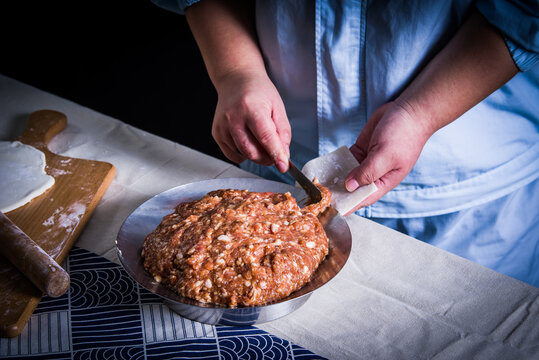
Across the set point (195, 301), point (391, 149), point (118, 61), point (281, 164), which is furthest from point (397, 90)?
point (118, 61)

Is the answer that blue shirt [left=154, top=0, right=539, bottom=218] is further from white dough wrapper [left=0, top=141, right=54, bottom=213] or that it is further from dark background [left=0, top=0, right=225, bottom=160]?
dark background [left=0, top=0, right=225, bottom=160]

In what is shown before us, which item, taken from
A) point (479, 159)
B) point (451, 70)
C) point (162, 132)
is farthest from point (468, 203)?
point (162, 132)

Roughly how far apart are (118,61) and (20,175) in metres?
3.29

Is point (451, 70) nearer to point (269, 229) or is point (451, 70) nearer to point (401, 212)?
point (401, 212)

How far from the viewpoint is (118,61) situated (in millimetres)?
4469

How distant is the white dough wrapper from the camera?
53.1 inches

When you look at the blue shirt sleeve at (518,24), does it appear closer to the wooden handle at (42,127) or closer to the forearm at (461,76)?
the forearm at (461,76)

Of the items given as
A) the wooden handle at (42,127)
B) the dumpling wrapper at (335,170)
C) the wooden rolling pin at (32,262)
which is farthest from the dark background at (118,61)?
the wooden rolling pin at (32,262)

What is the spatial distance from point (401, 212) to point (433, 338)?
596 mm

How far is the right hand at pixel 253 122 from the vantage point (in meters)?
1.29

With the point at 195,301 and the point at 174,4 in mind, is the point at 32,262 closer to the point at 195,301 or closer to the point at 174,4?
the point at 195,301

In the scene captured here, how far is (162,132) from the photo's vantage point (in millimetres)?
3602

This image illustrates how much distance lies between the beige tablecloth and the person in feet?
0.61

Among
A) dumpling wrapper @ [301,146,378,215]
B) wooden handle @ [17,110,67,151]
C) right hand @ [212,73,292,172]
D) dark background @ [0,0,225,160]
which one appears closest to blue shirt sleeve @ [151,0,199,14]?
right hand @ [212,73,292,172]
